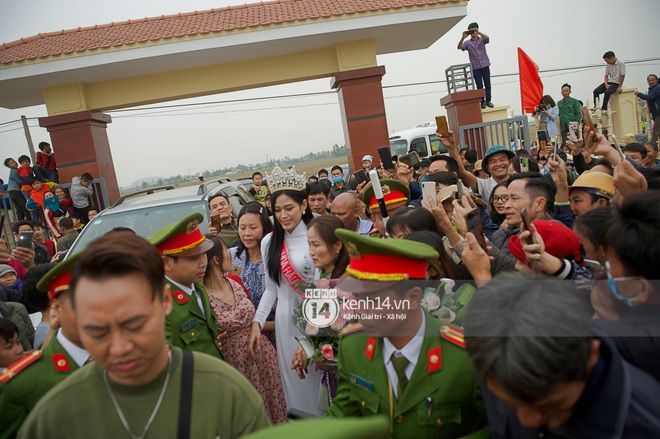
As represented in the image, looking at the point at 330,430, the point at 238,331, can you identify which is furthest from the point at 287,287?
the point at 330,430

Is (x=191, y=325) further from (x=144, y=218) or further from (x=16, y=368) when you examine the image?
(x=144, y=218)

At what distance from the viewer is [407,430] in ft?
6.71

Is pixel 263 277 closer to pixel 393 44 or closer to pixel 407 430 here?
pixel 407 430

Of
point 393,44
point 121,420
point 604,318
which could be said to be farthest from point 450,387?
point 393,44

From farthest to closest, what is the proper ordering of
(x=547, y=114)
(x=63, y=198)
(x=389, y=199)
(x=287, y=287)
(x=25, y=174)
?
(x=25, y=174)
(x=63, y=198)
(x=547, y=114)
(x=389, y=199)
(x=287, y=287)

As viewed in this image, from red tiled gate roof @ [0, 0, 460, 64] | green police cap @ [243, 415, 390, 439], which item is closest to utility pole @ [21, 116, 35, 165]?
red tiled gate roof @ [0, 0, 460, 64]

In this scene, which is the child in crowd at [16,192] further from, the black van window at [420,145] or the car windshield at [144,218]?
the black van window at [420,145]

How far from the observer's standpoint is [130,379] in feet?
5.31

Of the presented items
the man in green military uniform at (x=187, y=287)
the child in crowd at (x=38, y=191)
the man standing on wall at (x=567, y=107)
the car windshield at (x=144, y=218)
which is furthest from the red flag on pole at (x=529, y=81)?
the child in crowd at (x=38, y=191)

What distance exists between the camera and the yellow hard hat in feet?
11.2

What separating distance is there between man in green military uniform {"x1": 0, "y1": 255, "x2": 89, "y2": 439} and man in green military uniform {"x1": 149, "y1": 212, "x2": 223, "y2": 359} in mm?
666

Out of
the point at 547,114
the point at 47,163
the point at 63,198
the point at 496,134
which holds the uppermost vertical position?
the point at 47,163

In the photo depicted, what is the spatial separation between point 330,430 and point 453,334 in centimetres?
127

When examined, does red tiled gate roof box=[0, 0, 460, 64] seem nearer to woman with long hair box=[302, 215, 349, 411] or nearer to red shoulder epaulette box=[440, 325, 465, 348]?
woman with long hair box=[302, 215, 349, 411]
